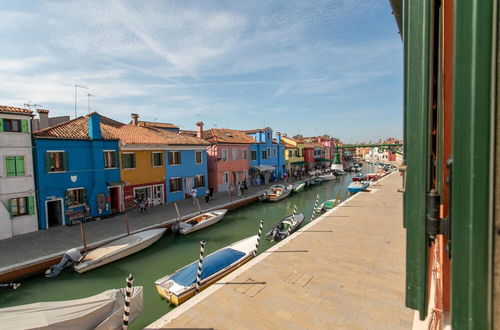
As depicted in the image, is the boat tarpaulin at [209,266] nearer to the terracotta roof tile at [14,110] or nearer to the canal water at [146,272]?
the canal water at [146,272]

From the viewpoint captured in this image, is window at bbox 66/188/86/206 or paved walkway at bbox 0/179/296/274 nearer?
paved walkway at bbox 0/179/296/274

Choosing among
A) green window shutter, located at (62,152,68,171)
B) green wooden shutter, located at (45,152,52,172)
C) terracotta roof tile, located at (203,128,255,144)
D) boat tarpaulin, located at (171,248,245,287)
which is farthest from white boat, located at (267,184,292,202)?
green wooden shutter, located at (45,152,52,172)

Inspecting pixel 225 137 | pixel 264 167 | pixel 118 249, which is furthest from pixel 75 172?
pixel 264 167

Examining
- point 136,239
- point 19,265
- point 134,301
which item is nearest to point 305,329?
point 134,301

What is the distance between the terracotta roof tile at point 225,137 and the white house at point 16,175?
15.2 metres

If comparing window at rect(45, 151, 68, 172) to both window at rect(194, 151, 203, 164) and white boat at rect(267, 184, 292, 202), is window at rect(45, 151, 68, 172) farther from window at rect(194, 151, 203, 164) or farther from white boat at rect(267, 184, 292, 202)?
white boat at rect(267, 184, 292, 202)

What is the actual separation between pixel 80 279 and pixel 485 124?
12.6 metres

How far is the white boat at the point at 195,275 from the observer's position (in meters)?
8.20

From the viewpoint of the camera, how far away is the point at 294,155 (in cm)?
4341

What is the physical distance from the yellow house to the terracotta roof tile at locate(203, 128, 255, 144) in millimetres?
9465

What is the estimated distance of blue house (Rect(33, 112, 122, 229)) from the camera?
14.9 metres

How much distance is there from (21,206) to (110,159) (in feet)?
17.7

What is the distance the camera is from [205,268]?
356 inches

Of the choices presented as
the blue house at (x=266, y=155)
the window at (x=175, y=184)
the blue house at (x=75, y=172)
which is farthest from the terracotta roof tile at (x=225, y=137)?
the blue house at (x=75, y=172)
